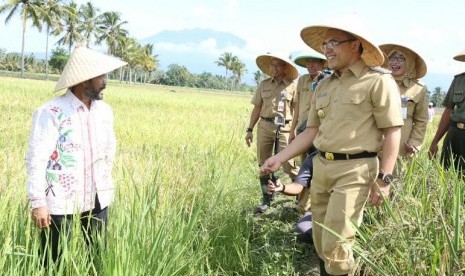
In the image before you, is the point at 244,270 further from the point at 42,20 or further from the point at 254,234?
the point at 42,20

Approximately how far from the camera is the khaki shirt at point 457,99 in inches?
154

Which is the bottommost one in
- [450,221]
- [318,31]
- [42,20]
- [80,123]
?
[450,221]

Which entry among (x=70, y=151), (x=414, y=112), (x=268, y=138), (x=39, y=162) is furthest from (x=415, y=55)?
(x=39, y=162)

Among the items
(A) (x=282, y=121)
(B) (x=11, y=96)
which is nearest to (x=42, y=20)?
(B) (x=11, y=96)

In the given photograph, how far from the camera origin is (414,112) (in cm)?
406

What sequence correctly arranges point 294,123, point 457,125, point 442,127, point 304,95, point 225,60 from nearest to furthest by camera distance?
point 457,125
point 442,127
point 304,95
point 294,123
point 225,60

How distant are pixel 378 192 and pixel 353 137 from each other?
31cm

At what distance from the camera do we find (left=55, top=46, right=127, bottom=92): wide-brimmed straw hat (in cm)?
218

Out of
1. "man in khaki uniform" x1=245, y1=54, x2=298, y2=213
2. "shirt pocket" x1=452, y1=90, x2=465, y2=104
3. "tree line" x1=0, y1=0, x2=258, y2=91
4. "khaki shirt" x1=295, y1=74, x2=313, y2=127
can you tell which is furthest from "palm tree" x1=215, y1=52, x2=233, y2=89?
"shirt pocket" x1=452, y1=90, x2=465, y2=104

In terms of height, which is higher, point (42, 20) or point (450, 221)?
point (42, 20)

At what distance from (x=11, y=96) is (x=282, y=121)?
37.7 ft

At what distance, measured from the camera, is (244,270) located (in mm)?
2811

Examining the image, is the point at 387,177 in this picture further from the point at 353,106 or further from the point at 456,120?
the point at 456,120

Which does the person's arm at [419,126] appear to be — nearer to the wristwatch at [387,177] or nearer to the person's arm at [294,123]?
the person's arm at [294,123]
